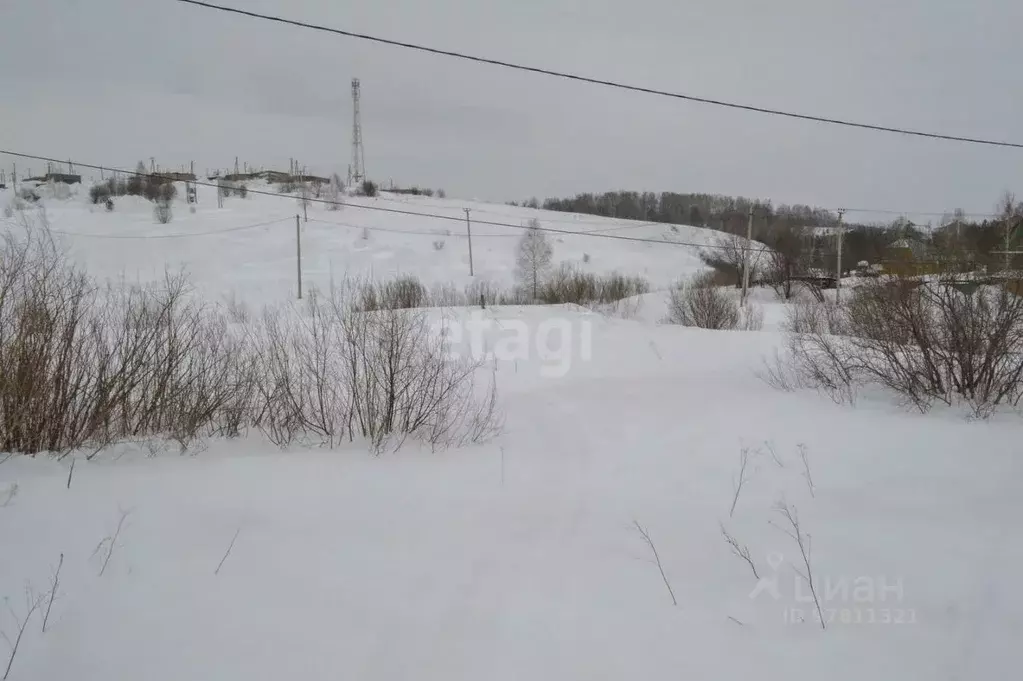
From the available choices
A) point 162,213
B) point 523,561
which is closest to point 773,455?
point 523,561

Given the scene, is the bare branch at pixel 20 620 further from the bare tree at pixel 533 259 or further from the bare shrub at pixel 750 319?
the bare tree at pixel 533 259

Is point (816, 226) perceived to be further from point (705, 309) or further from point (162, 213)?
point (162, 213)

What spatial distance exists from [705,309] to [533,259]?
17.3 meters

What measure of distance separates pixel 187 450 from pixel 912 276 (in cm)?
1083

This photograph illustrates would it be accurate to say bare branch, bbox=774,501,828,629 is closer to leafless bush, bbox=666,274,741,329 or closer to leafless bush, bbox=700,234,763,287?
leafless bush, bbox=666,274,741,329

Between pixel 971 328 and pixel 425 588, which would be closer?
pixel 425 588

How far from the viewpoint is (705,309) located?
76.4ft

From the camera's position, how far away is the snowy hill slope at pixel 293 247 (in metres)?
36.7

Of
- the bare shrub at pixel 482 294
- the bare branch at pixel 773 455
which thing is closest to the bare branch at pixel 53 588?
the bare branch at pixel 773 455

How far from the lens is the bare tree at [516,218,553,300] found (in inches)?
1507

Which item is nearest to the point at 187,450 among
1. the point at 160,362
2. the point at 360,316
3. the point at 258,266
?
the point at 160,362

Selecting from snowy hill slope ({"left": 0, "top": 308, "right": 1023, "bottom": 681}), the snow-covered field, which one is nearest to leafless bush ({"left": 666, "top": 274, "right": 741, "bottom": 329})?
the snow-covered field

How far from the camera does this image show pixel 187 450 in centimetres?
579

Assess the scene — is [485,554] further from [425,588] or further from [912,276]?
[912,276]
